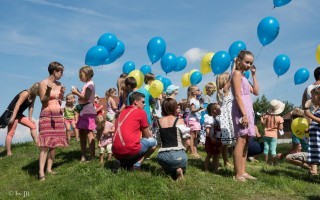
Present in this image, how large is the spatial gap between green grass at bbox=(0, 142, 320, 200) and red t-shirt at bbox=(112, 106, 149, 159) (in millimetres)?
339

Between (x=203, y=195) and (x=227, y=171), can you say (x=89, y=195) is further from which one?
(x=227, y=171)

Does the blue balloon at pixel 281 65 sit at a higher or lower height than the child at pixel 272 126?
higher

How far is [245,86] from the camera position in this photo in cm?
586

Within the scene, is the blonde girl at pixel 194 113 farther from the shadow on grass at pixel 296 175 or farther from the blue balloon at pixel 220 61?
the shadow on grass at pixel 296 175

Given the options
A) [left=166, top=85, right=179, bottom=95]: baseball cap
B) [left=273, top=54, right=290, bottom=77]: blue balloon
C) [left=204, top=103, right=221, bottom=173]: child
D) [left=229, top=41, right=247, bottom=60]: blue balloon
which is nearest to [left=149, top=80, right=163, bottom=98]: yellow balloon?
[left=166, top=85, right=179, bottom=95]: baseball cap

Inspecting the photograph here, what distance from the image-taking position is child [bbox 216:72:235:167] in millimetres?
6422

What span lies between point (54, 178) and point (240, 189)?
3.19 meters

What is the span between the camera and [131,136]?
5.79 metres

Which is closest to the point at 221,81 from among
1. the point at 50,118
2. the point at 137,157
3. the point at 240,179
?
the point at 240,179

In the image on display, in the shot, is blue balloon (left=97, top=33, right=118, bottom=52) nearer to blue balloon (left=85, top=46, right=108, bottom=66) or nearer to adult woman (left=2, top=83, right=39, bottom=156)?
blue balloon (left=85, top=46, right=108, bottom=66)

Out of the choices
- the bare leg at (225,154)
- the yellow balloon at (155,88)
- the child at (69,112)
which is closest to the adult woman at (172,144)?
the bare leg at (225,154)

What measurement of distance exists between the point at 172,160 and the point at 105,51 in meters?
3.87

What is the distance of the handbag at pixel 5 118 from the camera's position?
9.00 metres

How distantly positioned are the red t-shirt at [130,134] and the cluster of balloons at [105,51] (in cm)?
274
